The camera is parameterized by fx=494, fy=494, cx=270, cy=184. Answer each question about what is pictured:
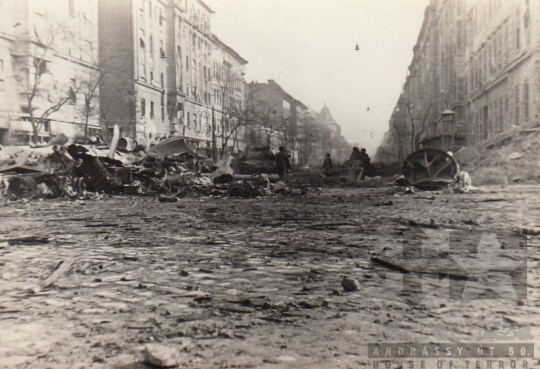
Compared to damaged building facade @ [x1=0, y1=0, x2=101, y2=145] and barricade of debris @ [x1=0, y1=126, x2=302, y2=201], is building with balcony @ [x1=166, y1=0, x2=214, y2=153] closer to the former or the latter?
damaged building facade @ [x1=0, y1=0, x2=101, y2=145]

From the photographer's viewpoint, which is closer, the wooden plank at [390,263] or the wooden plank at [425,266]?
the wooden plank at [425,266]

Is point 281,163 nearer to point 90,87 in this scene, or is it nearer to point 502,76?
point 502,76

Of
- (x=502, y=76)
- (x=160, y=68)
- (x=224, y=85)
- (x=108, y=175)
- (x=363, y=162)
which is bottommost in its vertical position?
(x=108, y=175)

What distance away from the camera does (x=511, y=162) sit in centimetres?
1797

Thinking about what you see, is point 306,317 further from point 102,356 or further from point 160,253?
point 160,253

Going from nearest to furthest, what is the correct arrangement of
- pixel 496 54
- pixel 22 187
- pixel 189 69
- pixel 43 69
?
pixel 22 187, pixel 496 54, pixel 43 69, pixel 189 69

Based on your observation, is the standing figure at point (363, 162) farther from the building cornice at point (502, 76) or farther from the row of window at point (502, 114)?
the building cornice at point (502, 76)

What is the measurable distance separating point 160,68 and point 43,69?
19.0m

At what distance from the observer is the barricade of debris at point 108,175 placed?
51.8 ft

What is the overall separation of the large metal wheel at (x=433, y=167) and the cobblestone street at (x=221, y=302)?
8.87m

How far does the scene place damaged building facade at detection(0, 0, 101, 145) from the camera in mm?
29797

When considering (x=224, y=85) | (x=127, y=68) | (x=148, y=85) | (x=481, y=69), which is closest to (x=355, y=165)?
(x=481, y=69)

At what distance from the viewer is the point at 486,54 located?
3288 centimetres

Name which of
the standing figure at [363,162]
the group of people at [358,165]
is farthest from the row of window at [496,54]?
the group of people at [358,165]
